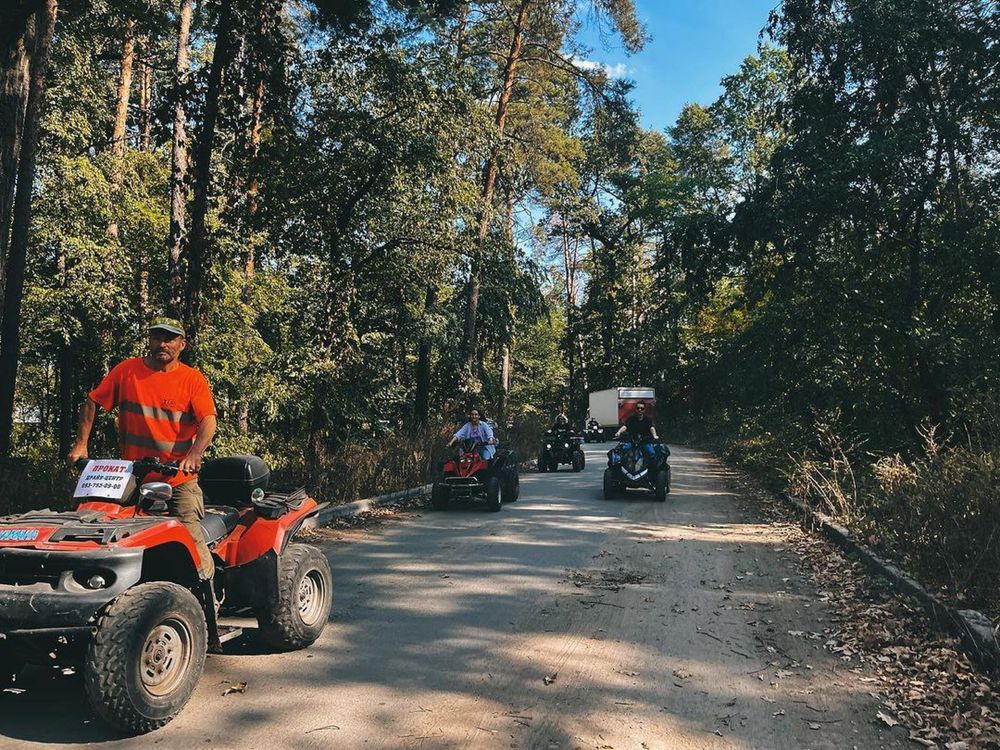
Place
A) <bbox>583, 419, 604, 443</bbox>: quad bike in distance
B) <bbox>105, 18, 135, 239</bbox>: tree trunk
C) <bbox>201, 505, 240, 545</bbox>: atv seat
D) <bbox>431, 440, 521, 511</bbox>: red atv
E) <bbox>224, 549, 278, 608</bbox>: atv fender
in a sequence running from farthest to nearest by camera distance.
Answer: <bbox>583, 419, 604, 443</bbox>: quad bike in distance < <bbox>105, 18, 135, 239</bbox>: tree trunk < <bbox>431, 440, 521, 511</bbox>: red atv < <bbox>224, 549, 278, 608</bbox>: atv fender < <bbox>201, 505, 240, 545</bbox>: atv seat

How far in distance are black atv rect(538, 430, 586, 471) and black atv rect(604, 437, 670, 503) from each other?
6.80 meters

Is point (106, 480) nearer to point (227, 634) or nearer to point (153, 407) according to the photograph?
point (153, 407)

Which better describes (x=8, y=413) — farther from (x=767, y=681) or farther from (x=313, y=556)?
(x=767, y=681)

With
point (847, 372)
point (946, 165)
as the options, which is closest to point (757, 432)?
point (847, 372)

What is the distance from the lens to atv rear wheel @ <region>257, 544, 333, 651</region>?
15.7 ft

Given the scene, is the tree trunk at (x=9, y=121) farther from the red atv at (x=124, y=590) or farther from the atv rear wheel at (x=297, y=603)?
the atv rear wheel at (x=297, y=603)

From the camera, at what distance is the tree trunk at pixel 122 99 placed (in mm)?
17812

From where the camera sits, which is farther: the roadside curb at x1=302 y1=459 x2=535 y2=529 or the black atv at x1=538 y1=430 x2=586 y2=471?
the black atv at x1=538 y1=430 x2=586 y2=471

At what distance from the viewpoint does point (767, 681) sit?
4664 millimetres

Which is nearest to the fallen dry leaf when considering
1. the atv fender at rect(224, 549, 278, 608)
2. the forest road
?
the forest road

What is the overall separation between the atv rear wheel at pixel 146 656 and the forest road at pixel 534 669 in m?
0.17

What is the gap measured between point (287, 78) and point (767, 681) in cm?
916

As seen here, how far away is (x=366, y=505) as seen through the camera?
11.8 m

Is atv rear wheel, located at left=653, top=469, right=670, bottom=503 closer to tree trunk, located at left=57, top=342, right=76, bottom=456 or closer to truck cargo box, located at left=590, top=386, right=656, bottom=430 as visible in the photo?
tree trunk, located at left=57, top=342, right=76, bottom=456
